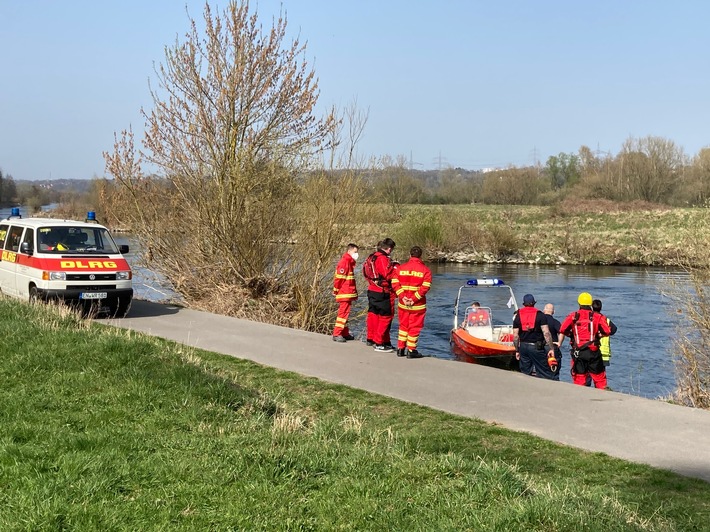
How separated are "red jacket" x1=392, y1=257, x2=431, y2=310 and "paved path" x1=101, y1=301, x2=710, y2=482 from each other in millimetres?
944

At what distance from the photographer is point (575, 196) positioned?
74.6 meters

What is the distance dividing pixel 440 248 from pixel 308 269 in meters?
30.3

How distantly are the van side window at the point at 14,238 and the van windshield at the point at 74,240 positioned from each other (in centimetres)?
81

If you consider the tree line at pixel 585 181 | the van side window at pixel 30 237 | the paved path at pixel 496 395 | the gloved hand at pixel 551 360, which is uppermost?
the tree line at pixel 585 181

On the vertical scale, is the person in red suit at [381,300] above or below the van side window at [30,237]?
below

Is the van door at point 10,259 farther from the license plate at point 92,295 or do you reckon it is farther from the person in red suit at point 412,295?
the person in red suit at point 412,295

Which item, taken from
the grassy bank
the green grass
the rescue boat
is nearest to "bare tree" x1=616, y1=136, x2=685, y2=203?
the grassy bank

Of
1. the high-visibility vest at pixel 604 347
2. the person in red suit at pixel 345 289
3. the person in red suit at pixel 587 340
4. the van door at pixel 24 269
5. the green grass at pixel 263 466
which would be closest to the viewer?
the green grass at pixel 263 466

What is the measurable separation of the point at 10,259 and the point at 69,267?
2450 millimetres

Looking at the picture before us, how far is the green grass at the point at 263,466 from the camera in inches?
175

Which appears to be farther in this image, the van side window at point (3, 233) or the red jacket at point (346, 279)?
the van side window at point (3, 233)

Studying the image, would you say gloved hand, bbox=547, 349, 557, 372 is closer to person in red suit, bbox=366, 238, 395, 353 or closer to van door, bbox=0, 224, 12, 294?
person in red suit, bbox=366, 238, 395, 353

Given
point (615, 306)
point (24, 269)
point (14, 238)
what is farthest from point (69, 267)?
point (615, 306)

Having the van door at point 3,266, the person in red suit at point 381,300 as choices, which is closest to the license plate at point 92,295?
the van door at point 3,266
